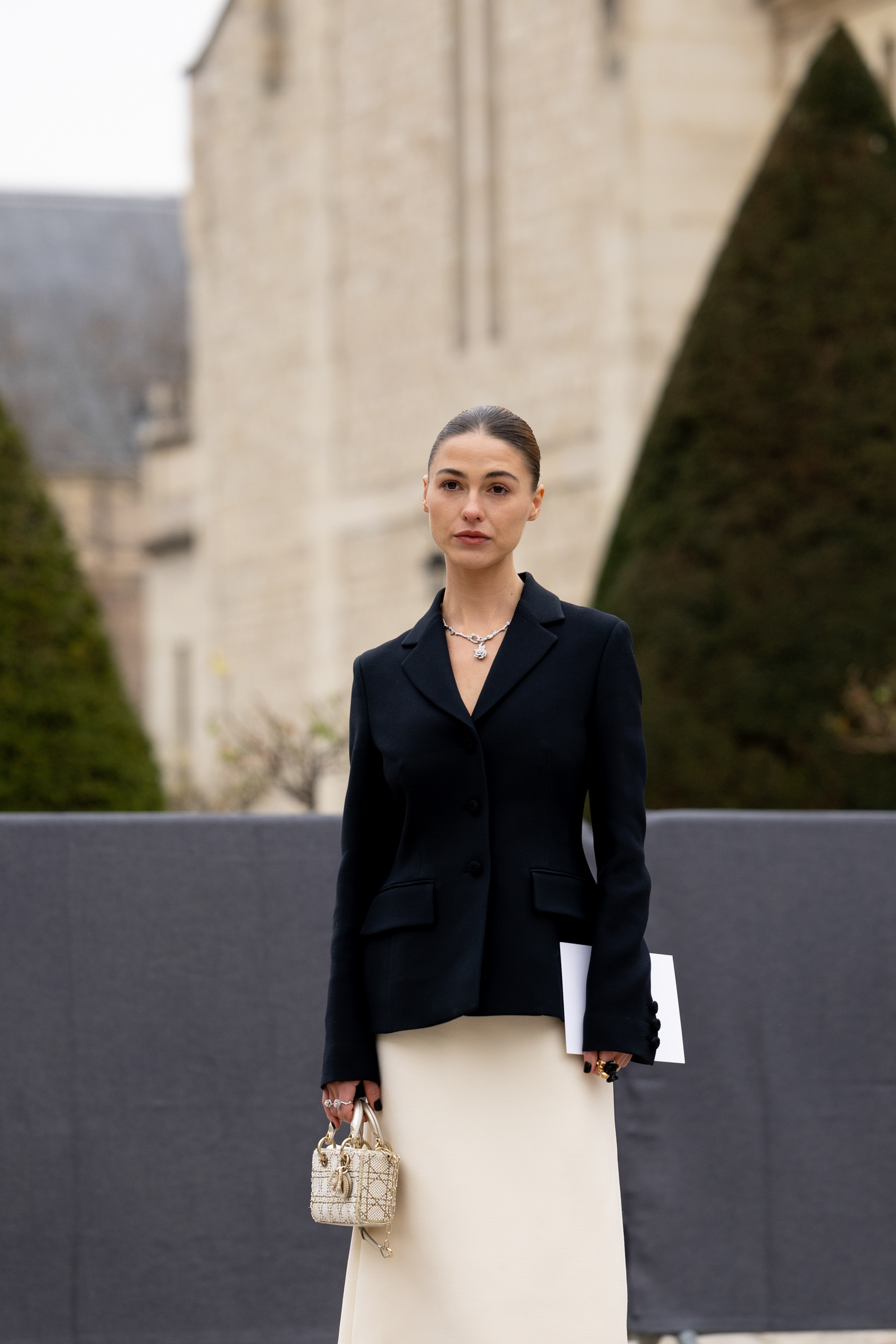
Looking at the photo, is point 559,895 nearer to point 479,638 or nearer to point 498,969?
point 498,969

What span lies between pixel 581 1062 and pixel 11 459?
481 cm

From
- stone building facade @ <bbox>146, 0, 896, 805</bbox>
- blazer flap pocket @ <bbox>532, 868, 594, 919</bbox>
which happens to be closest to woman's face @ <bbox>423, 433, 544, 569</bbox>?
blazer flap pocket @ <bbox>532, 868, 594, 919</bbox>

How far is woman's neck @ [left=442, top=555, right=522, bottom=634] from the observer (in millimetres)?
2941

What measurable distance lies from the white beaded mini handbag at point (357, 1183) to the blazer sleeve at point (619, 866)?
0.36 m

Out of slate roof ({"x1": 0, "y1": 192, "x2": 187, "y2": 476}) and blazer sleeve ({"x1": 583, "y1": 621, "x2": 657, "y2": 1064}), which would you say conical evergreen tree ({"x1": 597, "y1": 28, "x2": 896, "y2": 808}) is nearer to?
blazer sleeve ({"x1": 583, "y1": 621, "x2": 657, "y2": 1064})

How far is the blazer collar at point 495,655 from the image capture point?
9.37 ft

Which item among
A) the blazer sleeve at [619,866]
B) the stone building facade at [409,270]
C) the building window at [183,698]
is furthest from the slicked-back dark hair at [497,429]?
the building window at [183,698]

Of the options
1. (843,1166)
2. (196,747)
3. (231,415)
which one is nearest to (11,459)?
(843,1166)

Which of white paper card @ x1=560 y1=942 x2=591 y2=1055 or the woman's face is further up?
the woman's face

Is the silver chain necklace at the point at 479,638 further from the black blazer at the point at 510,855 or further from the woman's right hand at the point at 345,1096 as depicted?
the woman's right hand at the point at 345,1096

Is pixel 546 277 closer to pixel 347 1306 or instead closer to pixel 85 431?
pixel 347 1306

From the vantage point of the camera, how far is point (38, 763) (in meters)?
6.63

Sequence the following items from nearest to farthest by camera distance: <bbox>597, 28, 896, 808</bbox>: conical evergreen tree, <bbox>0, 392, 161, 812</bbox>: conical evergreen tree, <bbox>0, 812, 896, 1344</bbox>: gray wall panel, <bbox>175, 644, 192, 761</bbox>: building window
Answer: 1. <bbox>0, 812, 896, 1344</bbox>: gray wall panel
2. <bbox>0, 392, 161, 812</bbox>: conical evergreen tree
3. <bbox>597, 28, 896, 808</bbox>: conical evergreen tree
4. <bbox>175, 644, 192, 761</bbox>: building window

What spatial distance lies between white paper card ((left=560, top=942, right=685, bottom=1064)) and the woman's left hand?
0.7 inches
